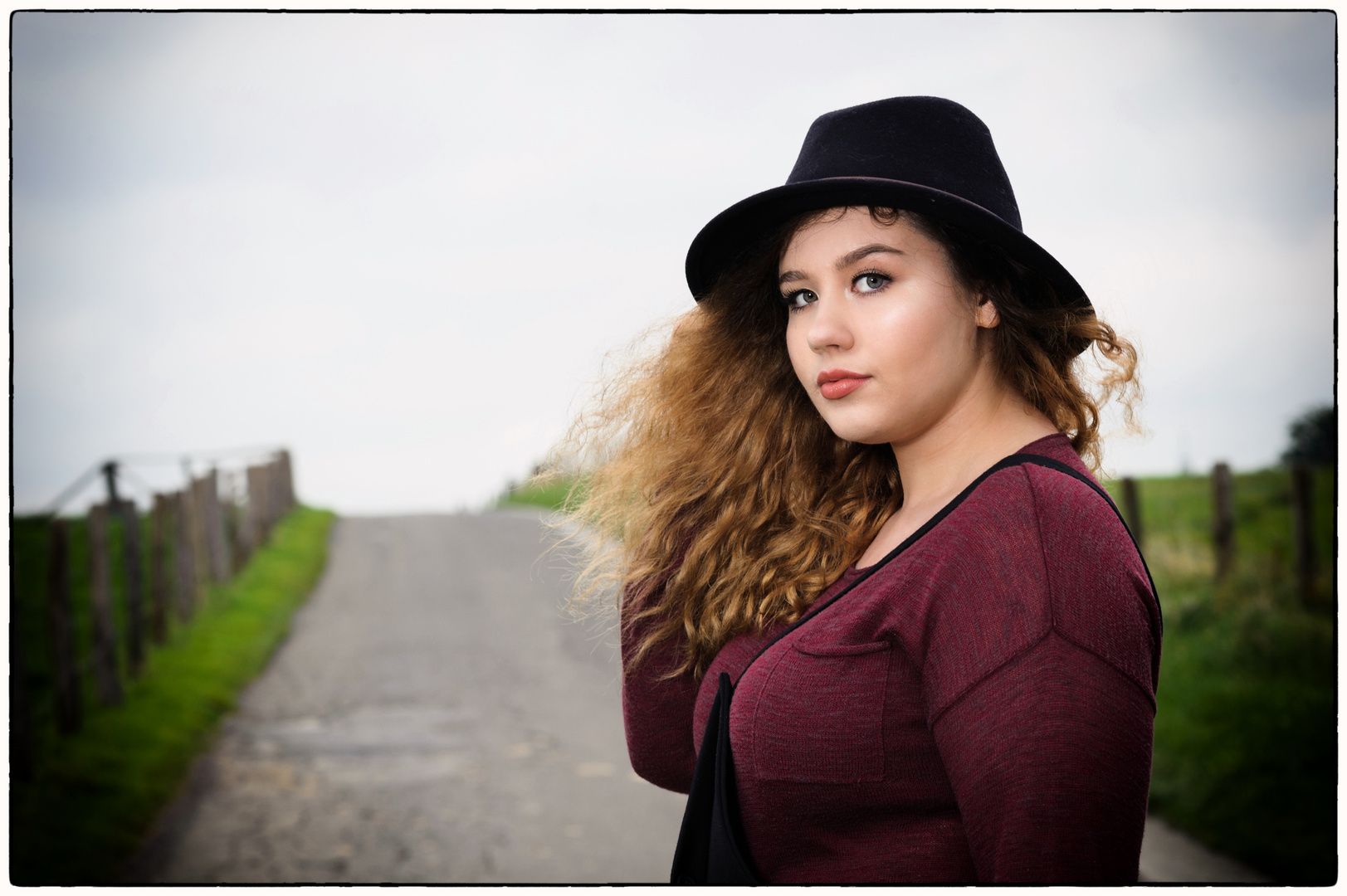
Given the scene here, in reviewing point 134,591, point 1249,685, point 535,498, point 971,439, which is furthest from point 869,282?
point 535,498

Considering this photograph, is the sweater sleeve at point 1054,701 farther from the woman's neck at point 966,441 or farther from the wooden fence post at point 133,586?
the wooden fence post at point 133,586

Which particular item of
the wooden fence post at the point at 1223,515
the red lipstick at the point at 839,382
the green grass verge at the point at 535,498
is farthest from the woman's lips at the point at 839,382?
the green grass verge at the point at 535,498

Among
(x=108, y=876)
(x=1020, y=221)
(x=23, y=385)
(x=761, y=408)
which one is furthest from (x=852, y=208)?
(x=108, y=876)

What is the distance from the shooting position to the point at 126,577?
22.9ft

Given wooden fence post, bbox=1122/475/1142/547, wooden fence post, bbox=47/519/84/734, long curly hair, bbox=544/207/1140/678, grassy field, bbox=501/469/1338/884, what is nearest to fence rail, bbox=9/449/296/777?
wooden fence post, bbox=47/519/84/734

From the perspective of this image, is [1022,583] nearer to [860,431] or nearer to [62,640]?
[860,431]

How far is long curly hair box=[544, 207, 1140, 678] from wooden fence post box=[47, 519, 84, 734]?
479 centimetres

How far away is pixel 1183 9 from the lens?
2.34 m

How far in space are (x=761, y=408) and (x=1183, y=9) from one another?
1488mm

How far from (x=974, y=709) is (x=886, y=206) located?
697 mm

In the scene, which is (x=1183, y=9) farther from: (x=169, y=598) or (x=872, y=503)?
(x=169, y=598)

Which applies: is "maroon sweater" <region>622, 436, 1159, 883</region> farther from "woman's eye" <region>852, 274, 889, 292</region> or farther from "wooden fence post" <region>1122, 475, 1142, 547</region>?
"wooden fence post" <region>1122, 475, 1142, 547</region>

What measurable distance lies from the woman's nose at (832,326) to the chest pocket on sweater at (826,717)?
43cm

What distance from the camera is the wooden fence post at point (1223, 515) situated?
675 cm
